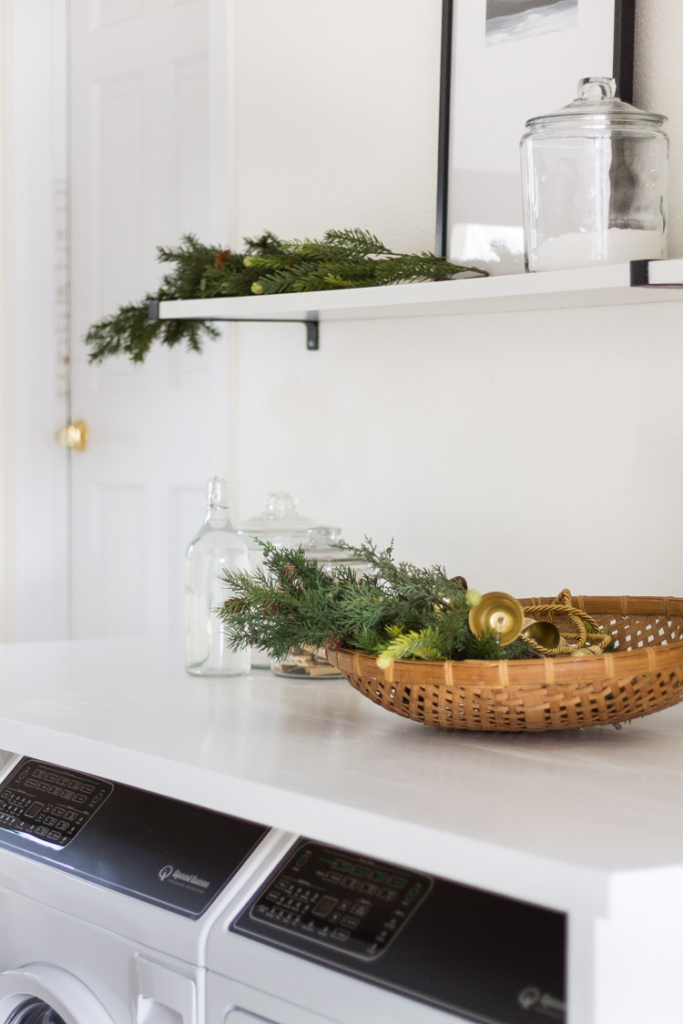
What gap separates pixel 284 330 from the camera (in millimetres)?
2012

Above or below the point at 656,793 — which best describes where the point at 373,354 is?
above

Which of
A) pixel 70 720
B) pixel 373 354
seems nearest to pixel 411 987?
pixel 70 720

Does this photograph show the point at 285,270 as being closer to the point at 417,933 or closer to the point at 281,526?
the point at 281,526

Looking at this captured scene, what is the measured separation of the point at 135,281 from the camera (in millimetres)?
2533

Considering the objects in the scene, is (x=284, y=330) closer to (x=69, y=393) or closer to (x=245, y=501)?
(x=245, y=501)

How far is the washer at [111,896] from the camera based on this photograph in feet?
3.72

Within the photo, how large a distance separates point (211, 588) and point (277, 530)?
0.15 metres

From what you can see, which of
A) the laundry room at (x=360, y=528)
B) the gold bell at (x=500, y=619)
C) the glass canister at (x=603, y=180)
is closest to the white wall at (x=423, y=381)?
the laundry room at (x=360, y=528)

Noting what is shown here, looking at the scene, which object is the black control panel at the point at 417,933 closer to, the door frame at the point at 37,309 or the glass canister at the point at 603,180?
the glass canister at the point at 603,180

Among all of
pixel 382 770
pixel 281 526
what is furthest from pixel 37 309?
pixel 382 770

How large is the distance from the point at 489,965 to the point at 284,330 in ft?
4.25

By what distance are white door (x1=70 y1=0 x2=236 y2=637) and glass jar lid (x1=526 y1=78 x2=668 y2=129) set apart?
100cm

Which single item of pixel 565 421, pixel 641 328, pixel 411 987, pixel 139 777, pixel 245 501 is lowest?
pixel 411 987

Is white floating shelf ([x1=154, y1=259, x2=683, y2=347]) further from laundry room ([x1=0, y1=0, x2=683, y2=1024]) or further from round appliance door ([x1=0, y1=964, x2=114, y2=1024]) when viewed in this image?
round appliance door ([x1=0, y1=964, x2=114, y2=1024])
